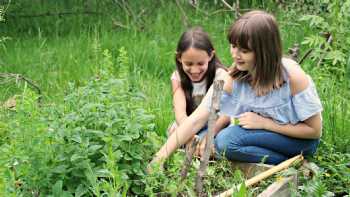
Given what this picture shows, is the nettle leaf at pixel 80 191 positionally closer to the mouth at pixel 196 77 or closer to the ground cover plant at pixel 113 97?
the ground cover plant at pixel 113 97

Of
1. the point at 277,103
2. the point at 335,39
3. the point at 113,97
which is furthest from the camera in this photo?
the point at 335,39

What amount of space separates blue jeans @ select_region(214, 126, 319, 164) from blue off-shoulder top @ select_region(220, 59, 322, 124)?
11 cm

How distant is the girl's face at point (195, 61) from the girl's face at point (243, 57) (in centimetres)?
74

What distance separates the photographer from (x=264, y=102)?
3.90 m

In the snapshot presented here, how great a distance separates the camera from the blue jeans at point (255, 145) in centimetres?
388

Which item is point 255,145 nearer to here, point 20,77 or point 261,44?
point 261,44

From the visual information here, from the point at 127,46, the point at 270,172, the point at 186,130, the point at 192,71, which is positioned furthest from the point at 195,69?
the point at 127,46

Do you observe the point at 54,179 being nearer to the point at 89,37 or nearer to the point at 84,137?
the point at 84,137

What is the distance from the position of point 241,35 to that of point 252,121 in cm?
53

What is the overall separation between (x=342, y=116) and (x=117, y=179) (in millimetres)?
2225

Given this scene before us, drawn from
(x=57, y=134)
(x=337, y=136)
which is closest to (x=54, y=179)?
(x=57, y=134)

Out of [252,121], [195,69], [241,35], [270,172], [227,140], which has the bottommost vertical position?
[270,172]

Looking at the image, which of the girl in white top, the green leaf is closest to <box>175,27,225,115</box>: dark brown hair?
the girl in white top

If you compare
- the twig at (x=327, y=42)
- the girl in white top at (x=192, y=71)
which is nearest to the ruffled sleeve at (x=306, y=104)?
the girl in white top at (x=192, y=71)
